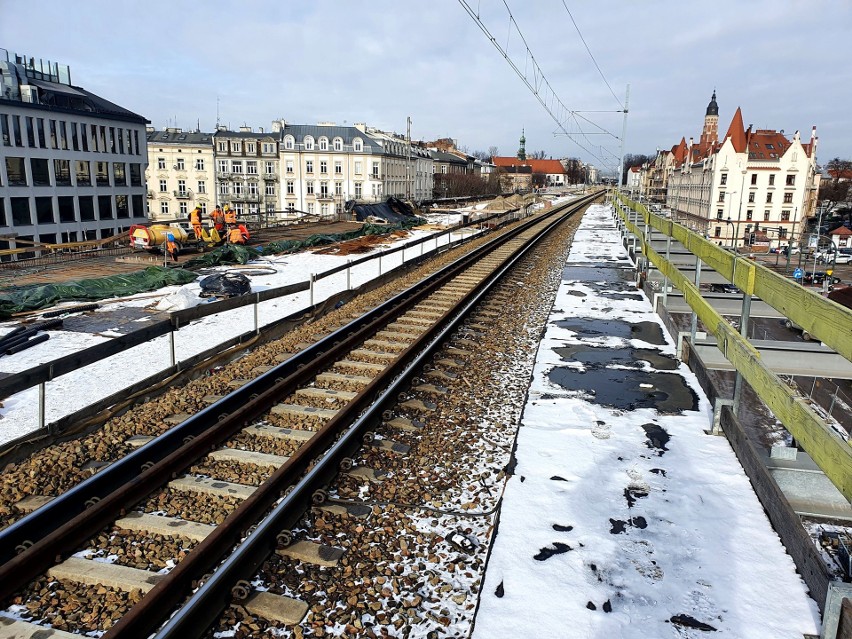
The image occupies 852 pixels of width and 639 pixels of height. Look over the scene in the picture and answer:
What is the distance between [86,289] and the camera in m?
14.3

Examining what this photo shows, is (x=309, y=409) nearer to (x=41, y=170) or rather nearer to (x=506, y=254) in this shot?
(x=506, y=254)

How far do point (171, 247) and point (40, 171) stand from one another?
36.3 m

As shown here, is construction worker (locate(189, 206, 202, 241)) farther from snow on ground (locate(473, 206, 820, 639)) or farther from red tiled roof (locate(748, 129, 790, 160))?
red tiled roof (locate(748, 129, 790, 160))

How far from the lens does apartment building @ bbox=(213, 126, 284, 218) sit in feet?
257

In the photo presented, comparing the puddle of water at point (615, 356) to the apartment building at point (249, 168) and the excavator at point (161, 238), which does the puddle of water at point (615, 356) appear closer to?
the excavator at point (161, 238)

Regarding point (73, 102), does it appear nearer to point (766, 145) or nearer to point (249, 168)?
point (249, 168)

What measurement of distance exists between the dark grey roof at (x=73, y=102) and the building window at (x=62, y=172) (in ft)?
14.3

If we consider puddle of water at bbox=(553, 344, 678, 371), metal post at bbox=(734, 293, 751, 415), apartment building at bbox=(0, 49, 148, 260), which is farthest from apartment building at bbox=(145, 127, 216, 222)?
metal post at bbox=(734, 293, 751, 415)

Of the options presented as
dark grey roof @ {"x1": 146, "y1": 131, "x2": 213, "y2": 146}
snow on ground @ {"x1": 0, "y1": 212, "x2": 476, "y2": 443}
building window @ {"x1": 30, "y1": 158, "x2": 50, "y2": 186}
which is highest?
dark grey roof @ {"x1": 146, "y1": 131, "x2": 213, "y2": 146}

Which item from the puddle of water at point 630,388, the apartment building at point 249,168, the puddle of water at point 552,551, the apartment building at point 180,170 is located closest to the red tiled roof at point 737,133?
the apartment building at point 249,168

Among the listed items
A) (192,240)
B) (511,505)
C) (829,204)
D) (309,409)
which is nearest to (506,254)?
(192,240)

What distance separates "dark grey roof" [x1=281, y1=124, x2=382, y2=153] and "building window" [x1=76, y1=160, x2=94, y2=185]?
96.2 feet

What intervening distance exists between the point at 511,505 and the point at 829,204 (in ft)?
381

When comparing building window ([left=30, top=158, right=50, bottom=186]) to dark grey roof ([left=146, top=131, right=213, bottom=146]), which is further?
dark grey roof ([left=146, top=131, right=213, bottom=146])
